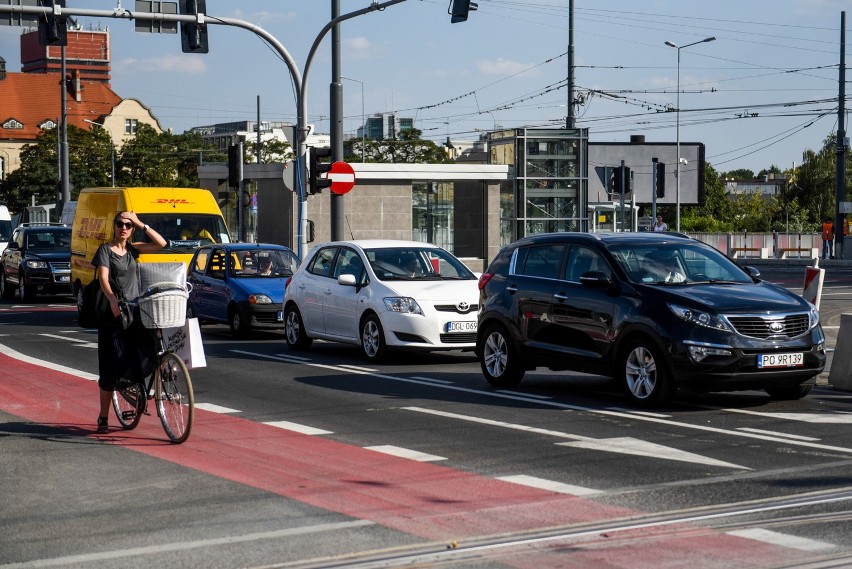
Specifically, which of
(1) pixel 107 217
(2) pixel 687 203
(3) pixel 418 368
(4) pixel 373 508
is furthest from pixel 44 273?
(2) pixel 687 203

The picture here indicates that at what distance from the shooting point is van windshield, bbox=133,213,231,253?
26.1 metres

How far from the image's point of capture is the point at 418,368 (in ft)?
54.0

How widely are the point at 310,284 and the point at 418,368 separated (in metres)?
3.06

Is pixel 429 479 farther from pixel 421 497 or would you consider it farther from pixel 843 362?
pixel 843 362

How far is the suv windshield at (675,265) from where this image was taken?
13.0 metres

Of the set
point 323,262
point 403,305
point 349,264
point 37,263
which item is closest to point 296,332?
point 323,262

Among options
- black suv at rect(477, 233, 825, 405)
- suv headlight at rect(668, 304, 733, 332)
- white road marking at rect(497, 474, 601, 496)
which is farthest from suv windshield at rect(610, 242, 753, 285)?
white road marking at rect(497, 474, 601, 496)

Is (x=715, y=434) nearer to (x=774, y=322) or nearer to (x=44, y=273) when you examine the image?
(x=774, y=322)

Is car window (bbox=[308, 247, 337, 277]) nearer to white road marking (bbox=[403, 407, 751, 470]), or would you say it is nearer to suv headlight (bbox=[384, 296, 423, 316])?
suv headlight (bbox=[384, 296, 423, 316])

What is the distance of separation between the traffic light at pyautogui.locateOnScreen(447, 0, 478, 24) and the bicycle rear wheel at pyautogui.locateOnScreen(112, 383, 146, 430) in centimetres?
1218

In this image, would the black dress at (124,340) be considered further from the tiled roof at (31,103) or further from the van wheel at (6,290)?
the tiled roof at (31,103)

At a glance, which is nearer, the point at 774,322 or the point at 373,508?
the point at 373,508

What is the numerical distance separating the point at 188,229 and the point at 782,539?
20.8 metres

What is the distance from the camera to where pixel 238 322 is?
858 inches
